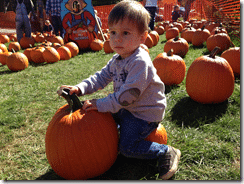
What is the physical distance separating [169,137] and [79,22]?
28.2 feet

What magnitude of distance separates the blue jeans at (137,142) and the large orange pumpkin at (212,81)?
167 cm

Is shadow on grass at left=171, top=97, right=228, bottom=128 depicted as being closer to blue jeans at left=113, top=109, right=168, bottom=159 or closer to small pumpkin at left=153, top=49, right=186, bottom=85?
small pumpkin at left=153, top=49, right=186, bottom=85

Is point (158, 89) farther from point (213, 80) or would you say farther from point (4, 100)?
point (4, 100)

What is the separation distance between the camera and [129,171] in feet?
7.45

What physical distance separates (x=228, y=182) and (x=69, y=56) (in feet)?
22.6

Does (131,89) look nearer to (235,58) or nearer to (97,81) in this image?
(97,81)

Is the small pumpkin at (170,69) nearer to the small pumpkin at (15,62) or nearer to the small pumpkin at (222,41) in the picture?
the small pumpkin at (222,41)

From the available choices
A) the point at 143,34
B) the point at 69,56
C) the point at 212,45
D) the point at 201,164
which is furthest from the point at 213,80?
the point at 69,56

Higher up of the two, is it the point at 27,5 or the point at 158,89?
the point at 27,5

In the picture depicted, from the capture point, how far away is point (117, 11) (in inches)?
78.2

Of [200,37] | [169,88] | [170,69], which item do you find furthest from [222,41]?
[169,88]

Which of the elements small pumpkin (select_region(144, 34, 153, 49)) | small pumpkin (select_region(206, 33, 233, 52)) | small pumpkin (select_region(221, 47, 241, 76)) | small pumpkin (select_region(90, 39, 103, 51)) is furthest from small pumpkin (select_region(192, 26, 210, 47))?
small pumpkin (select_region(90, 39, 103, 51))

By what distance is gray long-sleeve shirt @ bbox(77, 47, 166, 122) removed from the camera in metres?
2.02

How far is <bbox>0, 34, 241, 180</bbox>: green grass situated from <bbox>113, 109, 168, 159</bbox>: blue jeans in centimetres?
24
